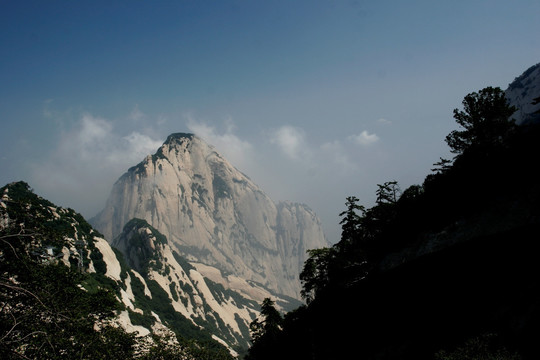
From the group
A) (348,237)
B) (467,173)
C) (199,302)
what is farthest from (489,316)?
(199,302)

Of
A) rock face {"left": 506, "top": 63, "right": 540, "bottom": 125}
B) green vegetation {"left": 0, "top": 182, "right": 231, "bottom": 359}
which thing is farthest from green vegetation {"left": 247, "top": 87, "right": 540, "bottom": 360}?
rock face {"left": 506, "top": 63, "right": 540, "bottom": 125}

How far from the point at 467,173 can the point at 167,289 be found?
474ft

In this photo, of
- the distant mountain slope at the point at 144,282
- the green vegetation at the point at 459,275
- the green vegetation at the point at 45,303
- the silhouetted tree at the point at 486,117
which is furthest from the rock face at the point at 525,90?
the green vegetation at the point at 45,303

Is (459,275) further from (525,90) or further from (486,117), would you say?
(525,90)

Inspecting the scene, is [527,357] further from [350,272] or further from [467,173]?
[350,272]

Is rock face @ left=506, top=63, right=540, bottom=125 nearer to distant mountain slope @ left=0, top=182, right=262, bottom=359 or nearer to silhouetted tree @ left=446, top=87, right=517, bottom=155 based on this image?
silhouetted tree @ left=446, top=87, right=517, bottom=155

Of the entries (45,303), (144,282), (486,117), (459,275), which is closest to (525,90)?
(486,117)

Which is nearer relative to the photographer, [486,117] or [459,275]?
[459,275]

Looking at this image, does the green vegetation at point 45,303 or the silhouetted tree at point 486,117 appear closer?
the green vegetation at point 45,303

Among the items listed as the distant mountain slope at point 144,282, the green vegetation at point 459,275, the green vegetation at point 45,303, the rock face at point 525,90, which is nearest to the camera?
the green vegetation at point 45,303

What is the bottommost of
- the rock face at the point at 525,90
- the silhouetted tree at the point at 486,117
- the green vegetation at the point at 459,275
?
the green vegetation at the point at 459,275

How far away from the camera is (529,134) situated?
24.5 meters

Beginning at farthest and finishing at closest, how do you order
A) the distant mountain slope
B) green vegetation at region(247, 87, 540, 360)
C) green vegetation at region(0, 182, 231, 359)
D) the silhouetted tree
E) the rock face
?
the rock face, the distant mountain slope, the silhouetted tree, green vegetation at region(247, 87, 540, 360), green vegetation at region(0, 182, 231, 359)

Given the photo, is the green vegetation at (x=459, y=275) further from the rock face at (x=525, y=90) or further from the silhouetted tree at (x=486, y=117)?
the rock face at (x=525, y=90)
